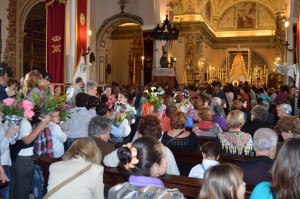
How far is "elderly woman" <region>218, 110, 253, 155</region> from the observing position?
15.8ft

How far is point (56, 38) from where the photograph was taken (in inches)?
503

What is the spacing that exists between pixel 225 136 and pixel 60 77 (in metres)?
8.88

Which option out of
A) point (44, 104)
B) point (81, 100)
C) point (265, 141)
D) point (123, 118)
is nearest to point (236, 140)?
point (265, 141)

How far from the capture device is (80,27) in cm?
1251

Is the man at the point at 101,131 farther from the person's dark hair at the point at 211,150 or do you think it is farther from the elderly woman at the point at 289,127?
the elderly woman at the point at 289,127

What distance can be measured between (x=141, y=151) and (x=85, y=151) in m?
0.73

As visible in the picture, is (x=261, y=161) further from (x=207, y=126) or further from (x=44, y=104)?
(x=207, y=126)

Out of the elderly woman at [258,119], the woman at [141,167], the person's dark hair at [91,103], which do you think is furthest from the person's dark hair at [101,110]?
the woman at [141,167]

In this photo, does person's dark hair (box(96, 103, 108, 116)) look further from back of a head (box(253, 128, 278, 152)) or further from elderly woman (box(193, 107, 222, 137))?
back of a head (box(253, 128, 278, 152))

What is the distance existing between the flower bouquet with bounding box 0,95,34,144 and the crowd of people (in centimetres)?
8

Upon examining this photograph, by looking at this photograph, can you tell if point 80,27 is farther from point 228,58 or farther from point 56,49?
point 228,58

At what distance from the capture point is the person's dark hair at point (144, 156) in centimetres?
246

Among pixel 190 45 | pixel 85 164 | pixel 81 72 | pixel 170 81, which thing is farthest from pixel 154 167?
pixel 190 45

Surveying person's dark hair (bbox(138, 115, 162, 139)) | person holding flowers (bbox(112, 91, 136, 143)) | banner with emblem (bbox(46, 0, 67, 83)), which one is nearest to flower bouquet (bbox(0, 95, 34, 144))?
person's dark hair (bbox(138, 115, 162, 139))
